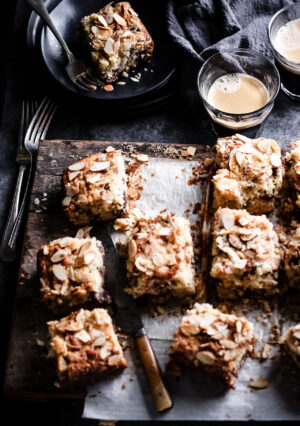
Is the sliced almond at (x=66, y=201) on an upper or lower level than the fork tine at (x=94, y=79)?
lower


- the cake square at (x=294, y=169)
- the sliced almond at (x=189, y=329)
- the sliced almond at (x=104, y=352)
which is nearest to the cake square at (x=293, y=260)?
the cake square at (x=294, y=169)

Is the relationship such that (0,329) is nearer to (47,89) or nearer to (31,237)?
(31,237)

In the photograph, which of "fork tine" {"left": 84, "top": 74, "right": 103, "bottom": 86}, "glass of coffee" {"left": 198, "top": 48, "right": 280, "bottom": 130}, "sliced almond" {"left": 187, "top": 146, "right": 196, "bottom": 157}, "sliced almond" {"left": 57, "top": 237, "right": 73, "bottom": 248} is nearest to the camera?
"sliced almond" {"left": 57, "top": 237, "right": 73, "bottom": 248}

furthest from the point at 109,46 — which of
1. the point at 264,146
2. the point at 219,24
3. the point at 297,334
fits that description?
the point at 297,334

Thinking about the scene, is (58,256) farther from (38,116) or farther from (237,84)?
(237,84)

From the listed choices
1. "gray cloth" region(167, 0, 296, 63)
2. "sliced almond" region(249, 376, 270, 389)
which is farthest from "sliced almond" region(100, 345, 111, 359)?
"gray cloth" region(167, 0, 296, 63)

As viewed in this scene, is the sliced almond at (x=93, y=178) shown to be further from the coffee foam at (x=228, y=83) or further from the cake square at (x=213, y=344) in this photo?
the coffee foam at (x=228, y=83)

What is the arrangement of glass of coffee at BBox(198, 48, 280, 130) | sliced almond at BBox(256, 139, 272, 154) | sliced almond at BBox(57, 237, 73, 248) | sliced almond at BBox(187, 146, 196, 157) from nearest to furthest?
sliced almond at BBox(57, 237, 73, 248)
sliced almond at BBox(256, 139, 272, 154)
sliced almond at BBox(187, 146, 196, 157)
glass of coffee at BBox(198, 48, 280, 130)

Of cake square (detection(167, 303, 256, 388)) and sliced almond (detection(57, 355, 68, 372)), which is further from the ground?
sliced almond (detection(57, 355, 68, 372))

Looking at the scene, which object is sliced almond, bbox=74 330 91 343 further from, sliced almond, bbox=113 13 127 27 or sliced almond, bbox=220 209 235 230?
sliced almond, bbox=113 13 127 27
